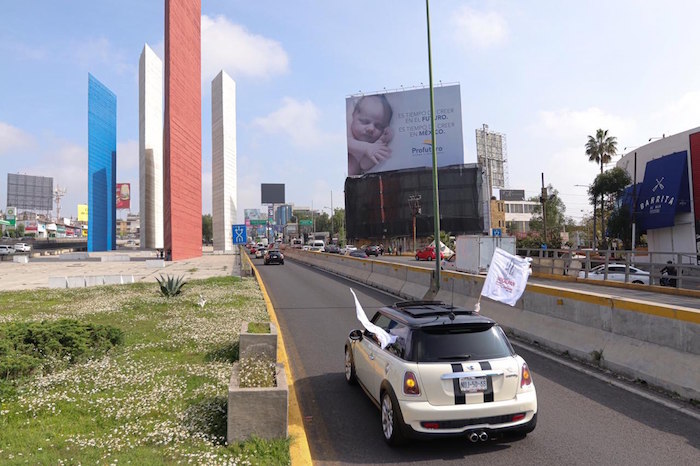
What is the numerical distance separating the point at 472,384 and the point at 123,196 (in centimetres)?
15666

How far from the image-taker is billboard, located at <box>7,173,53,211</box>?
15988 centimetres

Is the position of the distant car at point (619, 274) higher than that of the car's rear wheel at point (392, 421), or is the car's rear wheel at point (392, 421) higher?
the distant car at point (619, 274)

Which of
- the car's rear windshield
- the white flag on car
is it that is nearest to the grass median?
the car's rear windshield

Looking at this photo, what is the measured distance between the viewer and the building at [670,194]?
1347 inches

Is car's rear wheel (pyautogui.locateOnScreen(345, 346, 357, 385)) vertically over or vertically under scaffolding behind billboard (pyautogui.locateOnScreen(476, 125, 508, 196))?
under

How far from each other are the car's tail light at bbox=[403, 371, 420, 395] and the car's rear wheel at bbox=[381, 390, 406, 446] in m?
0.18

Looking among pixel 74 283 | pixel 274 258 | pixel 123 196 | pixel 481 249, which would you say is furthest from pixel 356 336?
pixel 123 196

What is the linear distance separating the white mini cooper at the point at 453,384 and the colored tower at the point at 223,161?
280 ft

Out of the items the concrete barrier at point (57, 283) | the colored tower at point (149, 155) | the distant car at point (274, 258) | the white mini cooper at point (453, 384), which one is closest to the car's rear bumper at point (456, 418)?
the white mini cooper at point (453, 384)

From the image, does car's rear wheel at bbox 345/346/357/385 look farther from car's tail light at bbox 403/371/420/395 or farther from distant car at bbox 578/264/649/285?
distant car at bbox 578/264/649/285

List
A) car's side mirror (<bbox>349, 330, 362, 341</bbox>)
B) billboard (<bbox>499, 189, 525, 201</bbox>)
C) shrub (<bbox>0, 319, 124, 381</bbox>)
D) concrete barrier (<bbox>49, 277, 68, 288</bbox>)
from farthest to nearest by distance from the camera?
billboard (<bbox>499, 189, 525, 201</bbox>) → concrete barrier (<bbox>49, 277, 68, 288</bbox>) → shrub (<bbox>0, 319, 124, 381</bbox>) → car's side mirror (<bbox>349, 330, 362, 341</bbox>)

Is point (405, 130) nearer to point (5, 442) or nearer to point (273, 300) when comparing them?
point (273, 300)

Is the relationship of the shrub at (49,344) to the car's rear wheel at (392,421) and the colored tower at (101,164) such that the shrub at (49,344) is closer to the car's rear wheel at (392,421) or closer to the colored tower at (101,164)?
the car's rear wheel at (392,421)

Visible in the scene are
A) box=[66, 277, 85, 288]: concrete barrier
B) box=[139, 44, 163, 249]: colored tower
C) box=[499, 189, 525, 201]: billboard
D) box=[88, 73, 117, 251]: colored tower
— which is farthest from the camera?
box=[499, 189, 525, 201]: billboard
